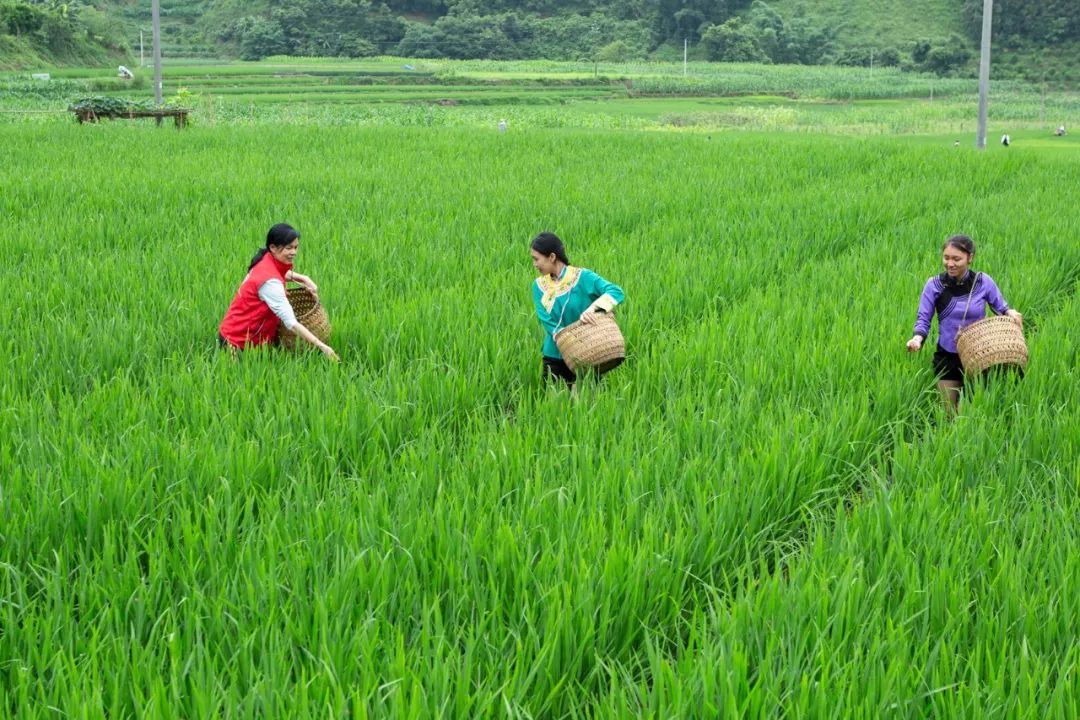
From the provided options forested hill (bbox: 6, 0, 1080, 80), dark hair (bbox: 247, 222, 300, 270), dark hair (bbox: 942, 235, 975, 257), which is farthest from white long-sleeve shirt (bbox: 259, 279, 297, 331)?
forested hill (bbox: 6, 0, 1080, 80)

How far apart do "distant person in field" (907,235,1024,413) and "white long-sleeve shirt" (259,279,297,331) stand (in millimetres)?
2499

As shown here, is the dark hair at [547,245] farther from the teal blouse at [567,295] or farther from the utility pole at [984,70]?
the utility pole at [984,70]

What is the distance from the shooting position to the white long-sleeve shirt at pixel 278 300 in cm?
434

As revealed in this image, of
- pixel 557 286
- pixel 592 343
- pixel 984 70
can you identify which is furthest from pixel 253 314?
pixel 984 70

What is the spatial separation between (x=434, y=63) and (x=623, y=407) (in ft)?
203

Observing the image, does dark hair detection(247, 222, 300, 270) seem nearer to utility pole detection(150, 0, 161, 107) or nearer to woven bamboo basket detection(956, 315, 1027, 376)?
woven bamboo basket detection(956, 315, 1027, 376)

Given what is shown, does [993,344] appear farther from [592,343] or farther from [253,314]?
[253,314]

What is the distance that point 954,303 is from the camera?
425 centimetres

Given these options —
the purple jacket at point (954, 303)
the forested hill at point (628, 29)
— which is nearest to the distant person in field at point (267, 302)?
the purple jacket at point (954, 303)

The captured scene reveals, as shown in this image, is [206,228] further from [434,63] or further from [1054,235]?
[434,63]

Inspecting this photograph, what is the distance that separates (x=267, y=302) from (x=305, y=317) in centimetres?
32

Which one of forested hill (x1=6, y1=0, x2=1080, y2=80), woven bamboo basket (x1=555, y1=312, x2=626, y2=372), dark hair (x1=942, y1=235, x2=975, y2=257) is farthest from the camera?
forested hill (x1=6, y1=0, x2=1080, y2=80)

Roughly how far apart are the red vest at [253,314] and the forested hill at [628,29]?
59.0 meters

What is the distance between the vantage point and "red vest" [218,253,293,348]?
4414 mm
